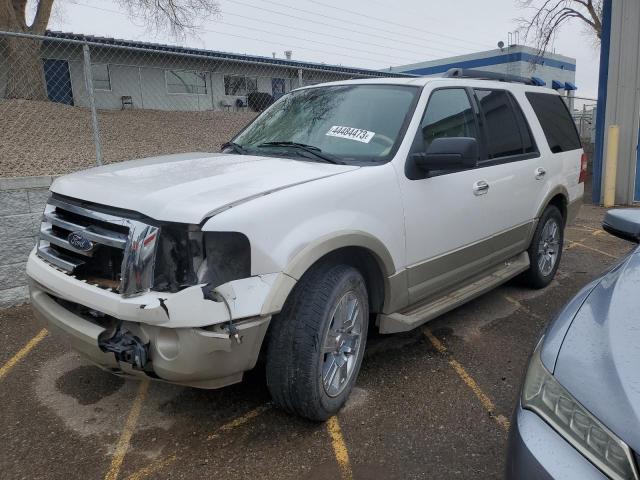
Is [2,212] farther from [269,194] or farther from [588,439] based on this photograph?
[588,439]

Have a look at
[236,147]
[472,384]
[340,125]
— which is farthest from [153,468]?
[340,125]

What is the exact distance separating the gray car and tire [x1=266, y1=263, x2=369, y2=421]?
112 cm

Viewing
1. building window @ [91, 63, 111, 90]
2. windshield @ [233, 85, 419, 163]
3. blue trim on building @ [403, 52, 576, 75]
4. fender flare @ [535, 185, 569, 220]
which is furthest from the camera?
blue trim on building @ [403, 52, 576, 75]

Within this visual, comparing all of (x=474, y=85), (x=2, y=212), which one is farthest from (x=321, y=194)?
(x=2, y=212)

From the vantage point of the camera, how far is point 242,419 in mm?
3109

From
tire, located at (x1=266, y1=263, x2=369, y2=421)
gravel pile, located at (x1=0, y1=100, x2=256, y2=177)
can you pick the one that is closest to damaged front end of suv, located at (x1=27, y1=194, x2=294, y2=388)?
tire, located at (x1=266, y1=263, x2=369, y2=421)

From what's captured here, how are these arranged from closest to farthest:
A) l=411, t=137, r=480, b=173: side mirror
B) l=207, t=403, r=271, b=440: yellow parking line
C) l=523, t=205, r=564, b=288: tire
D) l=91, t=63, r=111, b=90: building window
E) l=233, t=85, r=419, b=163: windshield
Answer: l=207, t=403, r=271, b=440: yellow parking line < l=411, t=137, r=480, b=173: side mirror < l=233, t=85, r=419, b=163: windshield < l=523, t=205, r=564, b=288: tire < l=91, t=63, r=111, b=90: building window

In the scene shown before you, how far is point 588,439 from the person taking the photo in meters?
1.60

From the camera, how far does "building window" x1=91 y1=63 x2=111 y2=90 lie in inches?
752

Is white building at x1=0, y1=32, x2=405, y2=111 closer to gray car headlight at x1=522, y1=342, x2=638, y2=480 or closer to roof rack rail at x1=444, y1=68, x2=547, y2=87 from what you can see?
roof rack rail at x1=444, y1=68, x2=547, y2=87

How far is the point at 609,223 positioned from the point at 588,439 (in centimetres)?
188

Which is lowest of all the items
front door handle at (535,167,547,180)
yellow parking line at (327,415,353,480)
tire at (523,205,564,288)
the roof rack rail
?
yellow parking line at (327,415,353,480)

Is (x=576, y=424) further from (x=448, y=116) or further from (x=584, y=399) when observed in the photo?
(x=448, y=116)

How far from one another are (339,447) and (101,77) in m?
19.7
